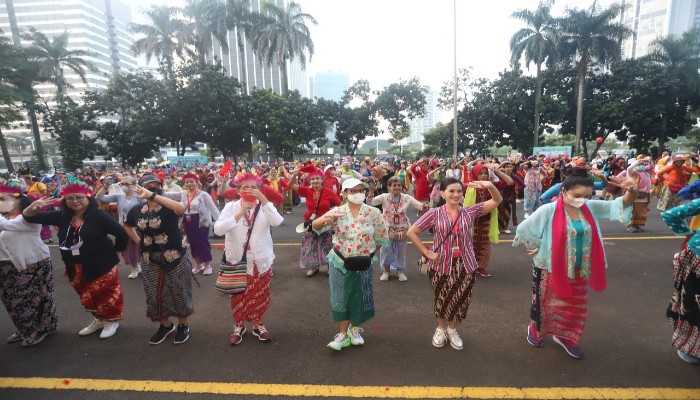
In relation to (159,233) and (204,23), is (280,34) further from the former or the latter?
(159,233)

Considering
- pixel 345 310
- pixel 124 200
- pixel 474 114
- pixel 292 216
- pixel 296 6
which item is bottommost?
pixel 292 216

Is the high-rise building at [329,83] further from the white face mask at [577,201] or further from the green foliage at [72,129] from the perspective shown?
the white face mask at [577,201]

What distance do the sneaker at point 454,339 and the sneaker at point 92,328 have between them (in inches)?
157

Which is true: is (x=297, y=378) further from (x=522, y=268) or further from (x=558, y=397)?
(x=522, y=268)

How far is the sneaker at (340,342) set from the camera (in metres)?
3.53

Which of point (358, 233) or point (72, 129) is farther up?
point (72, 129)

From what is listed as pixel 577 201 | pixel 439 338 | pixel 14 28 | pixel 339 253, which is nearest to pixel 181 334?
pixel 339 253

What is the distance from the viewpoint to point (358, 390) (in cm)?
300

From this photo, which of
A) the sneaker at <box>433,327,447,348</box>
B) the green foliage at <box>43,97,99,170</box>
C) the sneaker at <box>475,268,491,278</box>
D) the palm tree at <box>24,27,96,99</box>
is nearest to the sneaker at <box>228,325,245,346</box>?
the sneaker at <box>433,327,447,348</box>

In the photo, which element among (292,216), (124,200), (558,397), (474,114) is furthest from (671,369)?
(474,114)

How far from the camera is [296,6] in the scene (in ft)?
115

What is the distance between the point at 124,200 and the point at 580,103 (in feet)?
106

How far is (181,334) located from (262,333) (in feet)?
2.93

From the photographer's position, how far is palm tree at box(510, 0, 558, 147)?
95.0 ft
